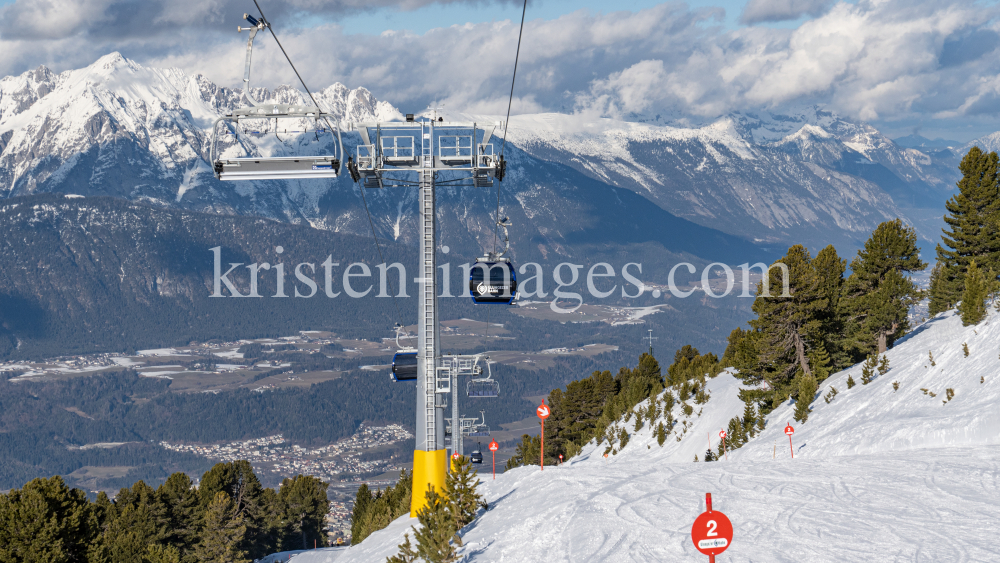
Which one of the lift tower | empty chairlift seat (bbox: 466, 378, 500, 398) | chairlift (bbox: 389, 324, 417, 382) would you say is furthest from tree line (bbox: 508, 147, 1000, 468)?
the lift tower

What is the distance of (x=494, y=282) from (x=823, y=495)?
2310 centimetres

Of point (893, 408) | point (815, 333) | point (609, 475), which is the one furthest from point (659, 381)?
point (609, 475)

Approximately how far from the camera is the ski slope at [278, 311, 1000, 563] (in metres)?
25.8

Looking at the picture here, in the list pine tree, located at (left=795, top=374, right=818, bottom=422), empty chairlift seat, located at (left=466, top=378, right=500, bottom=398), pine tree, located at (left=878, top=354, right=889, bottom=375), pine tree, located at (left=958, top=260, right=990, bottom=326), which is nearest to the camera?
pine tree, located at (left=958, top=260, right=990, bottom=326)

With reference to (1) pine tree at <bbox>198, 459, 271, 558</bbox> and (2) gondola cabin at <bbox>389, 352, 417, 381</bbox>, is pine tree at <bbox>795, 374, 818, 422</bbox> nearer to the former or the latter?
(2) gondola cabin at <bbox>389, 352, 417, 381</bbox>

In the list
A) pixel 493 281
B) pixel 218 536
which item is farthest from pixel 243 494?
pixel 493 281

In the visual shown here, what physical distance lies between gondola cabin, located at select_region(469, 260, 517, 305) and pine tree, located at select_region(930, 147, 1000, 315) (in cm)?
4059

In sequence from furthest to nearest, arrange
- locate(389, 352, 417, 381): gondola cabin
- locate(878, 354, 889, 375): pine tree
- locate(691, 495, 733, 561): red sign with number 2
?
locate(878, 354, 889, 375): pine tree, locate(389, 352, 417, 381): gondola cabin, locate(691, 495, 733, 561): red sign with number 2

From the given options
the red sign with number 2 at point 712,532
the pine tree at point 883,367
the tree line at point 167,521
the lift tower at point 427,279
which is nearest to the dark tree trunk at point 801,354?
the pine tree at point 883,367

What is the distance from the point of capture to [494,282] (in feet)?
162

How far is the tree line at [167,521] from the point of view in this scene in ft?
173

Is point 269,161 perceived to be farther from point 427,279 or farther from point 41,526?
point 41,526

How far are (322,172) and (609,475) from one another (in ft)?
61.8

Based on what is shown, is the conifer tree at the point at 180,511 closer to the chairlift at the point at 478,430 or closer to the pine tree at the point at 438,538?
the chairlift at the point at 478,430
